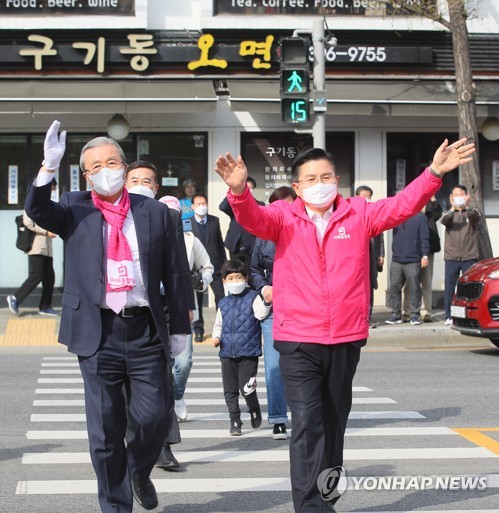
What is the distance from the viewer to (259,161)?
795 inches

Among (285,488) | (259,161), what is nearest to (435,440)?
(285,488)

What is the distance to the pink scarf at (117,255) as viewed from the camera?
5.94m

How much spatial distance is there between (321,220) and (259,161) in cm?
1401

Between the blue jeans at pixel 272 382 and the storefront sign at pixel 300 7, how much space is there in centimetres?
1188

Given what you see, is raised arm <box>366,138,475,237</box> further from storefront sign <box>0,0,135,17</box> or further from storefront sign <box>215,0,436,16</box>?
storefront sign <box>0,0,135,17</box>

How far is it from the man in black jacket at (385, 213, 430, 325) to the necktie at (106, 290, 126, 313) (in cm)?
1182

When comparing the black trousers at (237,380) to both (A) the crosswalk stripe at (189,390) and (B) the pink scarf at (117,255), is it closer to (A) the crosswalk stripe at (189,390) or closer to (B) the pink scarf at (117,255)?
(A) the crosswalk stripe at (189,390)

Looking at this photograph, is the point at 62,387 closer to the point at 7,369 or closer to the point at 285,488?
the point at 7,369

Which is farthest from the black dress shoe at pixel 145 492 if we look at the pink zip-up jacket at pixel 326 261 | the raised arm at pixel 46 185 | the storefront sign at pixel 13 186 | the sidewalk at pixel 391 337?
the storefront sign at pixel 13 186

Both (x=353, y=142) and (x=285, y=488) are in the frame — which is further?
(x=353, y=142)

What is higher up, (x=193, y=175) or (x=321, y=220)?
(x=193, y=175)

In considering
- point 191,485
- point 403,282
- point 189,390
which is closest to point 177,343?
point 191,485

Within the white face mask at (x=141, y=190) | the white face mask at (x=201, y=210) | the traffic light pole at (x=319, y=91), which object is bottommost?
the white face mask at (x=141, y=190)

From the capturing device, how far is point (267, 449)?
8562 millimetres
